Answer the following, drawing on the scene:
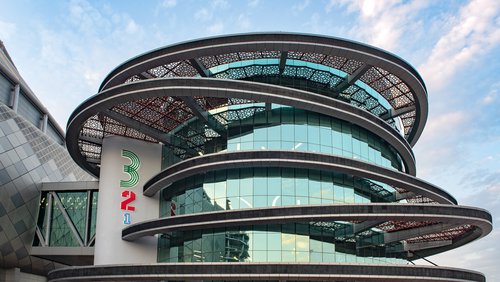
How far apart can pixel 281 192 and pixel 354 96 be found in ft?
37.8

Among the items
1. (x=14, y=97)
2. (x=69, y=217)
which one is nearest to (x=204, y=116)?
(x=69, y=217)

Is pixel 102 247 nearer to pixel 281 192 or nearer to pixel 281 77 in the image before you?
pixel 281 192

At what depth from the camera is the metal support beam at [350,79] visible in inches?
1569

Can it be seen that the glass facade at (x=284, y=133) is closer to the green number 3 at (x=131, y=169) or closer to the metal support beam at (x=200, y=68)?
the metal support beam at (x=200, y=68)

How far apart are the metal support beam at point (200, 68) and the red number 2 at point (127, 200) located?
38.0 feet

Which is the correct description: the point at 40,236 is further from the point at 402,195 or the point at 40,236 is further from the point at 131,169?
the point at 402,195

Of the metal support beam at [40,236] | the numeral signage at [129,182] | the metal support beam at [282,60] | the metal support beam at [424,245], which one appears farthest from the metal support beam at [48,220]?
the metal support beam at [424,245]

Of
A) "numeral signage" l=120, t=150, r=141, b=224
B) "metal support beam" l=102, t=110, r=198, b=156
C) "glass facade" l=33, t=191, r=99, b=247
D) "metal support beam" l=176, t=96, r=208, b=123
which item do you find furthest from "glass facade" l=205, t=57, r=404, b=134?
"glass facade" l=33, t=191, r=99, b=247

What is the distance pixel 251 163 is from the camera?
1409 inches

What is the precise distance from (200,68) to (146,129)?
7.08 metres

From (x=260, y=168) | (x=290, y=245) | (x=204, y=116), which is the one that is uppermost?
(x=204, y=116)

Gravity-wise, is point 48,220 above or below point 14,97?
below

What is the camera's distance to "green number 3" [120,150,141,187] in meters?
43.8

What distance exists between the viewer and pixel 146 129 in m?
43.3
